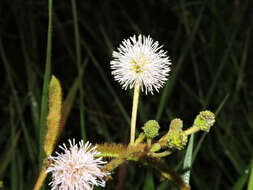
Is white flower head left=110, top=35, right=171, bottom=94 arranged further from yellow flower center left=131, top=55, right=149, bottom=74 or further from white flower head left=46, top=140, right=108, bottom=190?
white flower head left=46, top=140, right=108, bottom=190

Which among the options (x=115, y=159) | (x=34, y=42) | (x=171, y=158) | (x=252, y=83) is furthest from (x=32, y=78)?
(x=252, y=83)

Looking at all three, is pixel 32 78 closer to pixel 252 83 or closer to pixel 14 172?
pixel 14 172

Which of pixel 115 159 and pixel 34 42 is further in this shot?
pixel 34 42

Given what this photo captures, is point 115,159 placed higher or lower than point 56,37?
lower

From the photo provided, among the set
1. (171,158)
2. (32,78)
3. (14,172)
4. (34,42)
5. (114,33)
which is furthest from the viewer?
(114,33)

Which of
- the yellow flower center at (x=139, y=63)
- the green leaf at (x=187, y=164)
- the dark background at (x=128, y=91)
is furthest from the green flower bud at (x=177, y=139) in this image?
the dark background at (x=128, y=91)

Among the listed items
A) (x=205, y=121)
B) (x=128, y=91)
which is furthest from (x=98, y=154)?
(x=128, y=91)

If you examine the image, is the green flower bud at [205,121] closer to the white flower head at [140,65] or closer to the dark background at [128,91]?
the white flower head at [140,65]

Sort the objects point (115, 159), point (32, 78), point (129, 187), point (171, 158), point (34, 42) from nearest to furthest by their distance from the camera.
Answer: point (115, 159) → point (129, 187) → point (32, 78) → point (171, 158) → point (34, 42)
